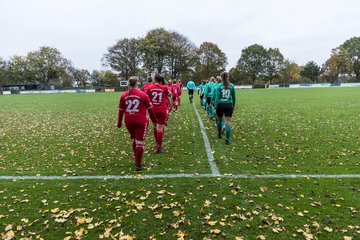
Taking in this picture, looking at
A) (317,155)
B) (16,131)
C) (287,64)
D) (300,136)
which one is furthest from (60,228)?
(287,64)

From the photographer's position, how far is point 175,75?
75.0 meters

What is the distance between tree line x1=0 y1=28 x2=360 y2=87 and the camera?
71.6m

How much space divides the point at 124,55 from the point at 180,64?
1460 centimetres

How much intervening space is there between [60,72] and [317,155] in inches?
3288

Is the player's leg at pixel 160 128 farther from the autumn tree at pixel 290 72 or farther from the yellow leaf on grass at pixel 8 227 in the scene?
the autumn tree at pixel 290 72

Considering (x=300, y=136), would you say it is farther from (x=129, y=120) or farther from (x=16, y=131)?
(x=16, y=131)

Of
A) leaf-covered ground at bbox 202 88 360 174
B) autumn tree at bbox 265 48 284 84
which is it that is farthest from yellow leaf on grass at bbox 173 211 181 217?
autumn tree at bbox 265 48 284 84

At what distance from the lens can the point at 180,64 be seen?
73500 mm

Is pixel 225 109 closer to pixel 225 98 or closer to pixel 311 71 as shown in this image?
pixel 225 98

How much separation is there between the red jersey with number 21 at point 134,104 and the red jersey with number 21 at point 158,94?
1539 mm

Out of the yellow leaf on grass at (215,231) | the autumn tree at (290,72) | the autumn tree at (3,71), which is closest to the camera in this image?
the yellow leaf on grass at (215,231)

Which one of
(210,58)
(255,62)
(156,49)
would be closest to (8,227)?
(156,49)

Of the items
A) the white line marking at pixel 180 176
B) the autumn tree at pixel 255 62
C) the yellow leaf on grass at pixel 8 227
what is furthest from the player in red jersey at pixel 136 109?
the autumn tree at pixel 255 62

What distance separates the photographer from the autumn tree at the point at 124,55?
71625mm
